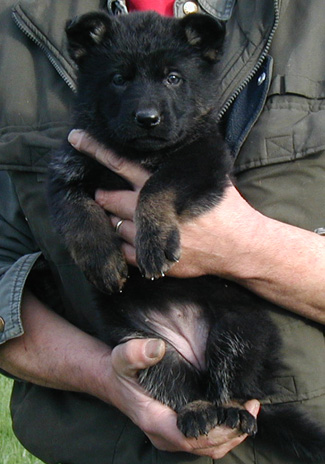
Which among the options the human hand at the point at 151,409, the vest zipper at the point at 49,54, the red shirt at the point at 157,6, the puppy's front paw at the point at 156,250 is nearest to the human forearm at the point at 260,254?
the puppy's front paw at the point at 156,250

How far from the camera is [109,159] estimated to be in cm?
325

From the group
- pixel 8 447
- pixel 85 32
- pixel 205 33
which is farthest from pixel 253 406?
pixel 8 447

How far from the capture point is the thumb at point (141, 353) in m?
2.89

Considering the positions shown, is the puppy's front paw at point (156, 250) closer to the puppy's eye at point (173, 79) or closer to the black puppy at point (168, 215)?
the black puppy at point (168, 215)

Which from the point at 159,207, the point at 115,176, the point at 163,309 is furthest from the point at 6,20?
the point at 163,309

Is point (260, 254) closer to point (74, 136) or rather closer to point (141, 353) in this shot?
point (141, 353)

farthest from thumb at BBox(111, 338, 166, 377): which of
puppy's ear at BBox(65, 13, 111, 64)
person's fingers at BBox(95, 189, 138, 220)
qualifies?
puppy's ear at BBox(65, 13, 111, 64)

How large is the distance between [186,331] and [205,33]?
125cm

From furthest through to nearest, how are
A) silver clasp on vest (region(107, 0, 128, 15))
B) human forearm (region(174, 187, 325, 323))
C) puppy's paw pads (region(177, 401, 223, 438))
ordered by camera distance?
silver clasp on vest (region(107, 0, 128, 15))
human forearm (region(174, 187, 325, 323))
puppy's paw pads (region(177, 401, 223, 438))

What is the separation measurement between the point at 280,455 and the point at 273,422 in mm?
149

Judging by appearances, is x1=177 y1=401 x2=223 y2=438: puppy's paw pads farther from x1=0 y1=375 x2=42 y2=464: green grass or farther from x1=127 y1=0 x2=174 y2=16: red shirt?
x1=127 y1=0 x2=174 y2=16: red shirt

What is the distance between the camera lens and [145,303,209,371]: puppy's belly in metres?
3.20

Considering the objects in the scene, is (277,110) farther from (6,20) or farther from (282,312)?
(6,20)

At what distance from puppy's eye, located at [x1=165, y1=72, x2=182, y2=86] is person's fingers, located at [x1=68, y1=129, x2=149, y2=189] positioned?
378mm
